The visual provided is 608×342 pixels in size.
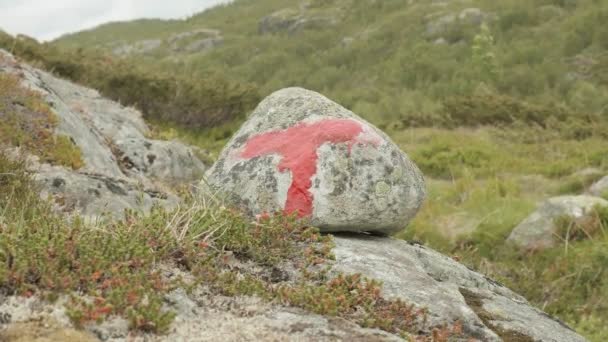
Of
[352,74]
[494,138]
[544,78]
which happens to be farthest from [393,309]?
[352,74]

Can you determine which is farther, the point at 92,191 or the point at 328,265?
the point at 92,191

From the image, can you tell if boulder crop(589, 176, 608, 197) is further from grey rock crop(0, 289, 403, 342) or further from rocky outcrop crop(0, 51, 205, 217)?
grey rock crop(0, 289, 403, 342)

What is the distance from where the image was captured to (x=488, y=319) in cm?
426

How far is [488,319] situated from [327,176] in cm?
145

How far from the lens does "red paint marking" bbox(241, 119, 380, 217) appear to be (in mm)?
5066

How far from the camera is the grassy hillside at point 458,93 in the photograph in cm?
1100

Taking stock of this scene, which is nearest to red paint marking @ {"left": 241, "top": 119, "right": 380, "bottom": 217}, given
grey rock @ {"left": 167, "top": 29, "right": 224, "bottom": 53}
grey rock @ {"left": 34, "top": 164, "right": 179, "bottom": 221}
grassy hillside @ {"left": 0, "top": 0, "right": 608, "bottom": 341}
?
grey rock @ {"left": 34, "top": 164, "right": 179, "bottom": 221}

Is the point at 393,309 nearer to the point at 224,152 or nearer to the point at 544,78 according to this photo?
the point at 224,152

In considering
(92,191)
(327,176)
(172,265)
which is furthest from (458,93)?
(172,265)

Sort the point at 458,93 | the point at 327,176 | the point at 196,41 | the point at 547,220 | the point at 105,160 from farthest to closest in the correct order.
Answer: the point at 196,41
the point at 458,93
the point at 547,220
the point at 105,160
the point at 327,176

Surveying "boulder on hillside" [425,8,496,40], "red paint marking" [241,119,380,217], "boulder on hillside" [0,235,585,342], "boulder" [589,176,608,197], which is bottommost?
"boulder" [589,176,608,197]

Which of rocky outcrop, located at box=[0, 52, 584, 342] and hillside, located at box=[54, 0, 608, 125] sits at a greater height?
rocky outcrop, located at box=[0, 52, 584, 342]

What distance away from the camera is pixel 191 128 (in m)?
21.7

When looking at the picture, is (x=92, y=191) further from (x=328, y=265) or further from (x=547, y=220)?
(x=547, y=220)
